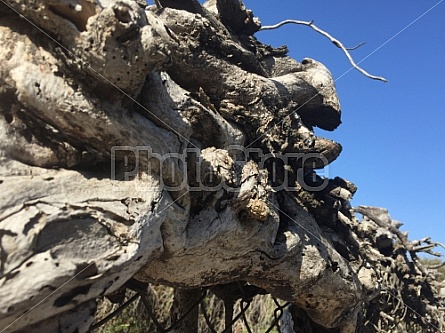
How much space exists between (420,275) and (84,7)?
2387 millimetres

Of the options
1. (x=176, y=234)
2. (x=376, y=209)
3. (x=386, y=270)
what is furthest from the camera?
(x=376, y=209)

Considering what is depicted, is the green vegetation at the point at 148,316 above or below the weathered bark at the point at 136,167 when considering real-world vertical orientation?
below

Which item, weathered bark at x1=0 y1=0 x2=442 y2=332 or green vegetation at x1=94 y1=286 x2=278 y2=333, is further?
green vegetation at x1=94 y1=286 x2=278 y2=333

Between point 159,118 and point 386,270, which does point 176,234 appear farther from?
point 386,270

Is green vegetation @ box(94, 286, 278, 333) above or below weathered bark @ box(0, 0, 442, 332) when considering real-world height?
below

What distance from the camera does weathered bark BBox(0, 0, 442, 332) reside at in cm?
90

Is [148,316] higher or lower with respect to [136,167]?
lower

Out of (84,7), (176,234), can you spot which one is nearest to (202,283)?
(176,234)

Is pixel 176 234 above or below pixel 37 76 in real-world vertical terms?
below

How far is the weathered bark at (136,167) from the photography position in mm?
904

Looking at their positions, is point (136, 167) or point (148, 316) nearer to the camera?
point (136, 167)

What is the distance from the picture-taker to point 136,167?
1107mm

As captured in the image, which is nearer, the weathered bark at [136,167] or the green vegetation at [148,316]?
the weathered bark at [136,167]

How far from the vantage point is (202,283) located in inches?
54.8
